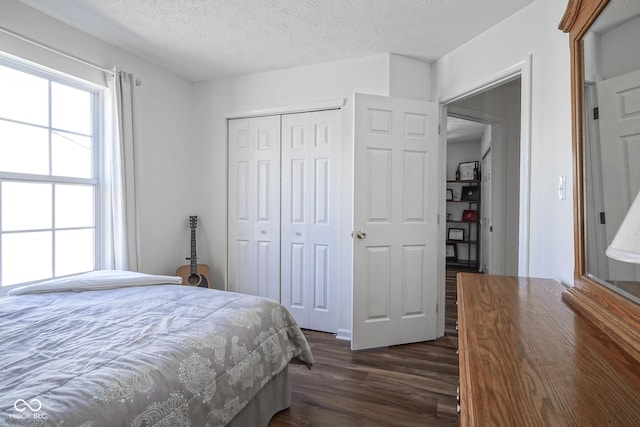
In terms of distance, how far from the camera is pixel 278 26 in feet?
7.66

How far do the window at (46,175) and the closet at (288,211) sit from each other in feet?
3.98

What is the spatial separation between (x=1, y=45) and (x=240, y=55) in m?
1.53

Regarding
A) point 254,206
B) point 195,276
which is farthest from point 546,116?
point 195,276

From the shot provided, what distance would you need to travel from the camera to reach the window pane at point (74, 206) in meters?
2.39

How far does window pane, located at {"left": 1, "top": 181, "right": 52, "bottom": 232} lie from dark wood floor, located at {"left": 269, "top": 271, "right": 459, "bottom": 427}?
2022 mm

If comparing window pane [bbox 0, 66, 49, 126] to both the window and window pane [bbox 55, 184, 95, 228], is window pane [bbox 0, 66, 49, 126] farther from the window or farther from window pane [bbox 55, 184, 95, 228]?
window pane [bbox 55, 184, 95, 228]

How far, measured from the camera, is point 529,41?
2.00 meters

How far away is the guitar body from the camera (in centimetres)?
313

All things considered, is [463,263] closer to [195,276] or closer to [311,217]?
[311,217]

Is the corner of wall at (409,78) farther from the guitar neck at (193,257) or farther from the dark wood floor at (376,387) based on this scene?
the guitar neck at (193,257)

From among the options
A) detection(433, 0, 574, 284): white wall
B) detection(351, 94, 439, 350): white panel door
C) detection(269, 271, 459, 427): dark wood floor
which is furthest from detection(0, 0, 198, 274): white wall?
detection(433, 0, 574, 284): white wall

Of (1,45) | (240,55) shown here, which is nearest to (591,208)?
(240,55)

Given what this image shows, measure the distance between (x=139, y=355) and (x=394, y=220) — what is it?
2.06m

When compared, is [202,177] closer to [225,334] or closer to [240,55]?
[240,55]
